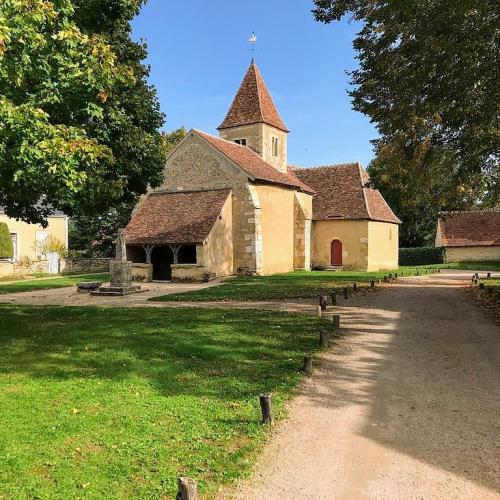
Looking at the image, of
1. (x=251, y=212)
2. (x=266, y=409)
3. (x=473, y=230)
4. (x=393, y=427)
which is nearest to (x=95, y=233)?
(x=251, y=212)

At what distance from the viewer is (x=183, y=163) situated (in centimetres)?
2902

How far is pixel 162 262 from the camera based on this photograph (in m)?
28.5

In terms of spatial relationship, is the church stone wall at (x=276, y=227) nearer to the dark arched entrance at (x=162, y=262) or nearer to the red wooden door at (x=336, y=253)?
the red wooden door at (x=336, y=253)

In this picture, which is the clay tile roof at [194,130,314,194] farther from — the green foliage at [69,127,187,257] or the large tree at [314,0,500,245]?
the large tree at [314,0,500,245]

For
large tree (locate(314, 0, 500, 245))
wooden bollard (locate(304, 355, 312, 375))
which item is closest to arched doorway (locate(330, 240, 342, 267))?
large tree (locate(314, 0, 500, 245))

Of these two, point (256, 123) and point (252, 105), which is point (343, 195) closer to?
point (256, 123)

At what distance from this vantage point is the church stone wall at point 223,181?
88.4 feet

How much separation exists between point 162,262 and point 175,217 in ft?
10.1

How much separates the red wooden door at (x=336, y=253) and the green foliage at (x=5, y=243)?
73.4 feet

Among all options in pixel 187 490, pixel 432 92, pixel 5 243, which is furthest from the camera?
pixel 5 243

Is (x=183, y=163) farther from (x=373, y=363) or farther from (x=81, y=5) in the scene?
(x=373, y=363)

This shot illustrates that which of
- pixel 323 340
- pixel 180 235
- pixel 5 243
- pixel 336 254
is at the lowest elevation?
pixel 323 340

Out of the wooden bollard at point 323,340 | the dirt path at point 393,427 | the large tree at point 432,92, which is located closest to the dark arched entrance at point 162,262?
the large tree at point 432,92

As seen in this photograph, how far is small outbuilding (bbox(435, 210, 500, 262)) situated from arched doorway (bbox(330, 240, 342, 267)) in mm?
16656
